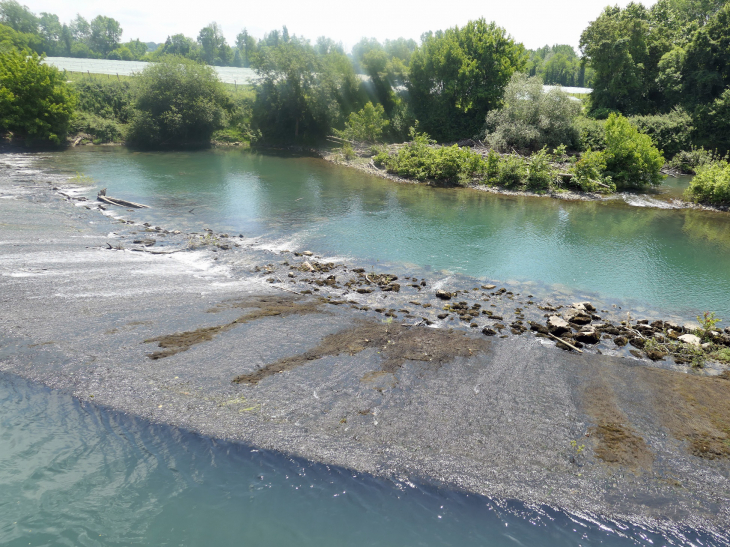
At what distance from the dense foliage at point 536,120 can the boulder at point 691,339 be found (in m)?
30.3

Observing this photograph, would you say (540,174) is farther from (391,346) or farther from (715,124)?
(391,346)

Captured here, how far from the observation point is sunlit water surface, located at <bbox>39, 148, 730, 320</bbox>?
18656mm

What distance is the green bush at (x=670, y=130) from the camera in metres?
42.5

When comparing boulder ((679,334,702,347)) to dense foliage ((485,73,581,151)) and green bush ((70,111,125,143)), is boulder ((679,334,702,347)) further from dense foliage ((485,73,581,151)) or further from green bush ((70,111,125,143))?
green bush ((70,111,125,143))

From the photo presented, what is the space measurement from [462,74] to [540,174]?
20848mm

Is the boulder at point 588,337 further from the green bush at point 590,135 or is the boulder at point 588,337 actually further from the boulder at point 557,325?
the green bush at point 590,135

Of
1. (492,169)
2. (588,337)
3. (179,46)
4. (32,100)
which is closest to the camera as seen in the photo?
(588,337)

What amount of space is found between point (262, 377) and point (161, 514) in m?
3.80

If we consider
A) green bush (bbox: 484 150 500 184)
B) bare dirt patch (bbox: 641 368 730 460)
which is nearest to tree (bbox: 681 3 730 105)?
green bush (bbox: 484 150 500 184)

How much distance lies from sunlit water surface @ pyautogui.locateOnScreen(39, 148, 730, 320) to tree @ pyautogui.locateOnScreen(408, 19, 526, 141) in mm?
17578

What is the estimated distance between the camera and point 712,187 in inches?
1174

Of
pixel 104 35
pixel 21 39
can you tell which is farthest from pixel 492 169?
pixel 104 35

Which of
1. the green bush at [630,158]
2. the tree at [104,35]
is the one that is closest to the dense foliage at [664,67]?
the green bush at [630,158]

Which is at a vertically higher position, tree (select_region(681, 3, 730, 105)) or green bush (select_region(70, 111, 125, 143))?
tree (select_region(681, 3, 730, 105))
